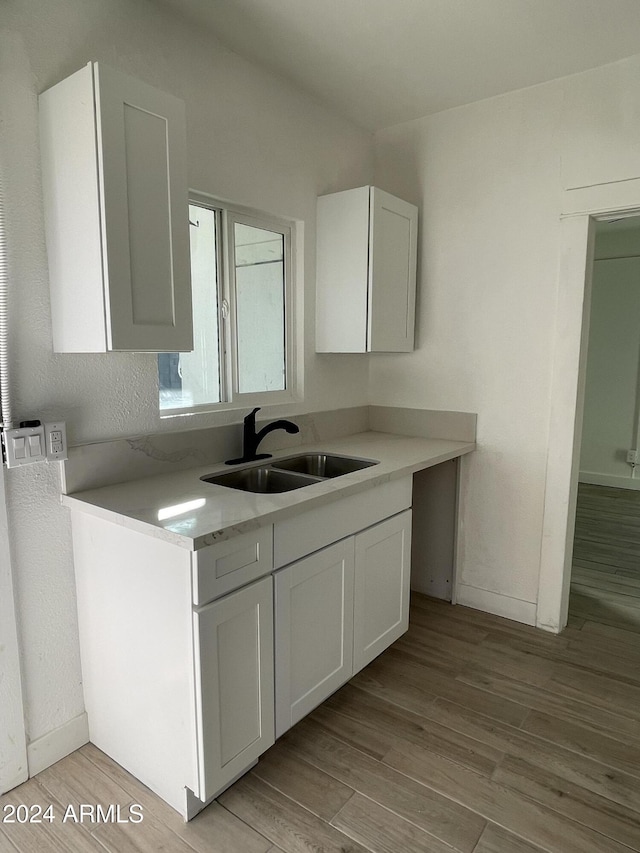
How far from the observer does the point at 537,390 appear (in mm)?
2576

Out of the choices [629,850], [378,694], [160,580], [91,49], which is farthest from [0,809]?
[91,49]

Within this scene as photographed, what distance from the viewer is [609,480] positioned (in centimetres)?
534

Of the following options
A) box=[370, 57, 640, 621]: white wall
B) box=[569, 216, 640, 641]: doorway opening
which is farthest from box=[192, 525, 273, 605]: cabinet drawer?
box=[569, 216, 640, 641]: doorway opening

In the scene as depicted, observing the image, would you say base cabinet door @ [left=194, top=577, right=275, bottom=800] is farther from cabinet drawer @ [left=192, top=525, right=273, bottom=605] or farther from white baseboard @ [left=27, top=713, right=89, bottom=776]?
white baseboard @ [left=27, top=713, right=89, bottom=776]

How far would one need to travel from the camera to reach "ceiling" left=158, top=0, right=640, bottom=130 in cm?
190

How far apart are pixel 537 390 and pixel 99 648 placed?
2116 millimetres

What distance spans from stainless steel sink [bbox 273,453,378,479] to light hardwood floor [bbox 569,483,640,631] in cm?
145

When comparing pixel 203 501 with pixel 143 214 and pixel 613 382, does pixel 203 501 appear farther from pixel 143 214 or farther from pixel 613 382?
pixel 613 382

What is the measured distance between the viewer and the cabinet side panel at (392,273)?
254cm

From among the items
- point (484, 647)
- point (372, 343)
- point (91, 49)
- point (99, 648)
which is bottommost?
point (484, 647)

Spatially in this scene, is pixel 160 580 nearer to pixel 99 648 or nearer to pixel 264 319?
pixel 99 648

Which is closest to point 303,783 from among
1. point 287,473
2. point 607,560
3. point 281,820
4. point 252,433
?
point 281,820

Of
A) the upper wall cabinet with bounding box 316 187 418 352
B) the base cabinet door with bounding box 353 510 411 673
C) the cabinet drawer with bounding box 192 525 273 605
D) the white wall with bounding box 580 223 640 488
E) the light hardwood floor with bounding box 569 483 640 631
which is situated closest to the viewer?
the cabinet drawer with bounding box 192 525 273 605

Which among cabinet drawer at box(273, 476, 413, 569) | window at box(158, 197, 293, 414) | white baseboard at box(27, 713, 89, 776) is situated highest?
window at box(158, 197, 293, 414)
